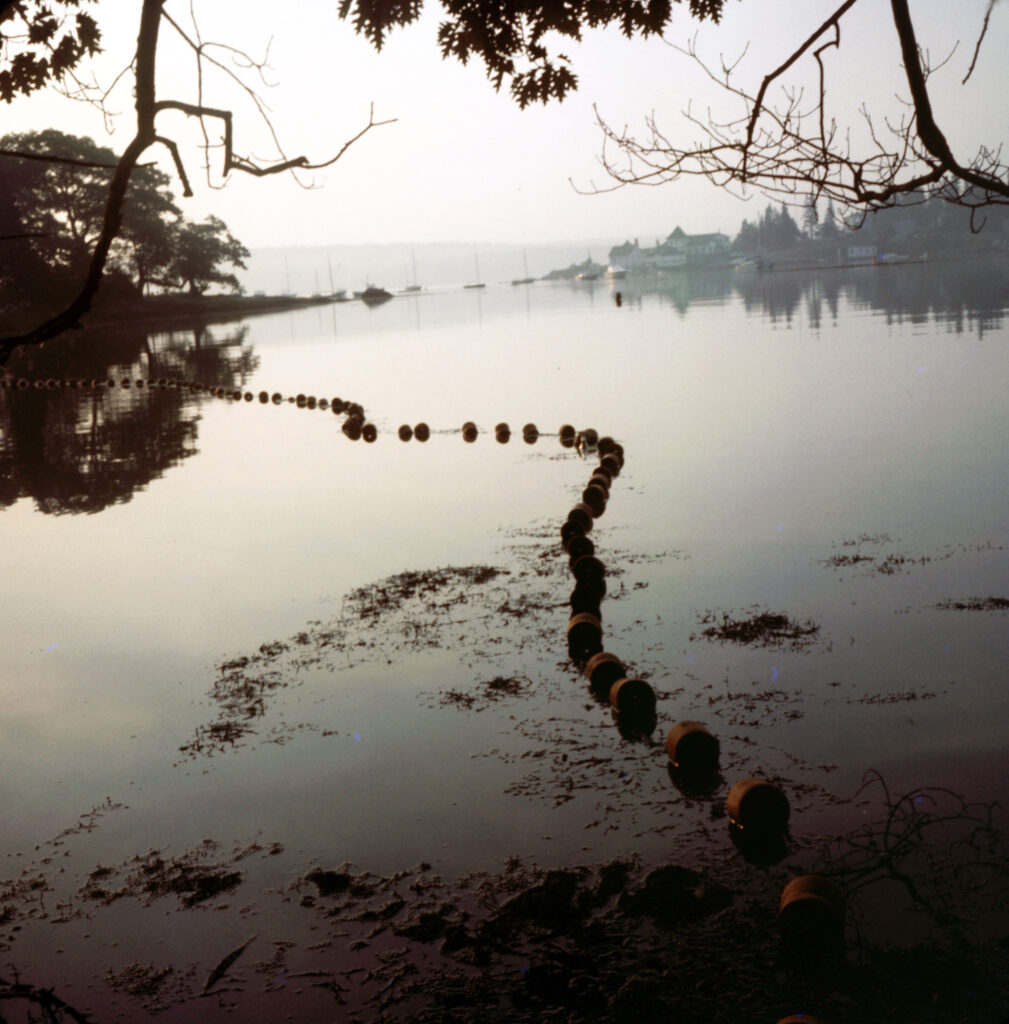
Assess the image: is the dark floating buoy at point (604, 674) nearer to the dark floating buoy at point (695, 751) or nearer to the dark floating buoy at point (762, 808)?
the dark floating buoy at point (695, 751)

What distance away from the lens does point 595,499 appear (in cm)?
1371

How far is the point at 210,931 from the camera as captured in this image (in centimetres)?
526

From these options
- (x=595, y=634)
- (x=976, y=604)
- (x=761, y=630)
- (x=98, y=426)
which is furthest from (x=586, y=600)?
(x=98, y=426)

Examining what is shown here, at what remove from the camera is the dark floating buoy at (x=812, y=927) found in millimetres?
4720

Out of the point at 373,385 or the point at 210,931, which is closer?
the point at 210,931

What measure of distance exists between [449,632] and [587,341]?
3578 centimetres

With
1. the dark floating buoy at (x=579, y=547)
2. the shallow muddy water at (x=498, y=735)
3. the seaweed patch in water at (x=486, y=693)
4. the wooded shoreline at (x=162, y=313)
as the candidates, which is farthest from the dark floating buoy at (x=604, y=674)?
the wooded shoreline at (x=162, y=313)

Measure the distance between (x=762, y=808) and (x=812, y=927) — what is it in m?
0.96

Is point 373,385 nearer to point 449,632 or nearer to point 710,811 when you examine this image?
point 449,632

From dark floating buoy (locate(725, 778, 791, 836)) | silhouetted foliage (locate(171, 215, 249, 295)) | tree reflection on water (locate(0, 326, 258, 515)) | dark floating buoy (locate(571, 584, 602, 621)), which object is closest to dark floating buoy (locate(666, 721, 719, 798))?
dark floating buoy (locate(725, 778, 791, 836))

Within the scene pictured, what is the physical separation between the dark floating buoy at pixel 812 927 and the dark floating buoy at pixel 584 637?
3820 millimetres

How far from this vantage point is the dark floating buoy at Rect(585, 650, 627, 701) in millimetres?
7770

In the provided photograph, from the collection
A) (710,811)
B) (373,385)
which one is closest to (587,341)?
(373,385)

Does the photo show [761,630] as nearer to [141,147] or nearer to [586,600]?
[586,600]
